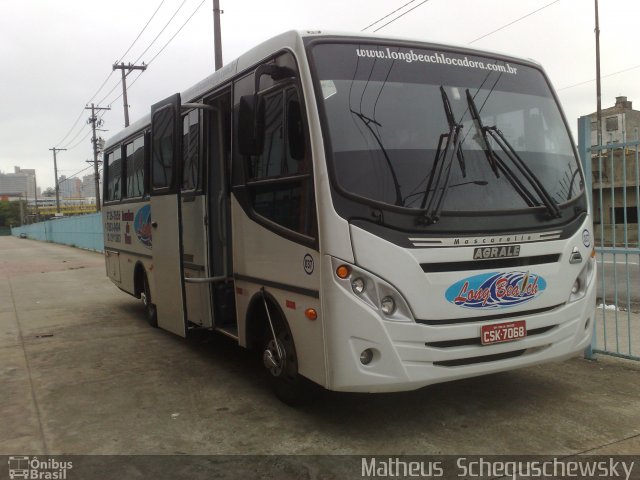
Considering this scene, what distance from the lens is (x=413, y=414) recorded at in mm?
4477

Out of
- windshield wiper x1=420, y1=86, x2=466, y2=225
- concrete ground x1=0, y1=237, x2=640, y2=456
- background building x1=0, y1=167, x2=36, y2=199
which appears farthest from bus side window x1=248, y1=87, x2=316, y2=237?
background building x1=0, y1=167, x2=36, y2=199

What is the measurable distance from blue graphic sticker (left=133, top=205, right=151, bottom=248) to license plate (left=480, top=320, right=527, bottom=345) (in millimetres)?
5038

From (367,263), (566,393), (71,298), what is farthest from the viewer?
(71,298)

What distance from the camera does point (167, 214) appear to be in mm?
6051

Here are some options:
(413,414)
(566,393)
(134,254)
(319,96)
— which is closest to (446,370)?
(413,414)

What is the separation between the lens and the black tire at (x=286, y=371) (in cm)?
439

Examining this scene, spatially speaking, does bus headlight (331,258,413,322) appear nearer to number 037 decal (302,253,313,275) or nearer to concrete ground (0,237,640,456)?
number 037 decal (302,253,313,275)

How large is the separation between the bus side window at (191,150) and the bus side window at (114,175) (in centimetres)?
334

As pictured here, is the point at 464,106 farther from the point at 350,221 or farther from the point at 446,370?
the point at 446,370

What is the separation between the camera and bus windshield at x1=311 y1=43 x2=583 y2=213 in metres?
3.88

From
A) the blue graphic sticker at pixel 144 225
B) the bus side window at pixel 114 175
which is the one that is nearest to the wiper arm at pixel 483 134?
the blue graphic sticker at pixel 144 225

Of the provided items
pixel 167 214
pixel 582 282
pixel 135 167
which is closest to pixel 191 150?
pixel 167 214

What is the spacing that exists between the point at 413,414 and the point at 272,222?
186cm

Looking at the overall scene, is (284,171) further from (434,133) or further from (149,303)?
(149,303)
